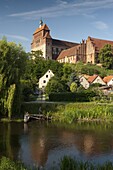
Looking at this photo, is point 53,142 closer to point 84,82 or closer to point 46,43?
point 84,82

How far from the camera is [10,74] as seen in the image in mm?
27250

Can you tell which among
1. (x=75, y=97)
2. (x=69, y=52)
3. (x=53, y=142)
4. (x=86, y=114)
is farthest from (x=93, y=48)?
(x=53, y=142)

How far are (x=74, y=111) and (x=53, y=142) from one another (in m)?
10.8

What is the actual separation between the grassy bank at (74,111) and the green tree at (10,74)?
3223 mm

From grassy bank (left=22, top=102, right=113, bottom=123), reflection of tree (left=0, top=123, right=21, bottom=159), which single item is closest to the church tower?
grassy bank (left=22, top=102, right=113, bottom=123)

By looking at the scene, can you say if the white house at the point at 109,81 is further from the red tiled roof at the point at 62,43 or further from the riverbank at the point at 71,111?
the red tiled roof at the point at 62,43

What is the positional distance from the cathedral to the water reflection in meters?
57.8

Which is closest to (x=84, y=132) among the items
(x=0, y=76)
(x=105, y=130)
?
(x=105, y=130)

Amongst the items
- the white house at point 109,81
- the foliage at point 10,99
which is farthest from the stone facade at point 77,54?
the foliage at point 10,99

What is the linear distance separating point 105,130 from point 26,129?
7221mm

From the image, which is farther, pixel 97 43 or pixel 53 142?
pixel 97 43

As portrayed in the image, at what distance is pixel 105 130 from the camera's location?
2370 cm

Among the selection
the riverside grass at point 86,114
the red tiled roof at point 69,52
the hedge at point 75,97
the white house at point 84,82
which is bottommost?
the riverside grass at point 86,114

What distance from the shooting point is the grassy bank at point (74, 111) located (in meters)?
28.7
